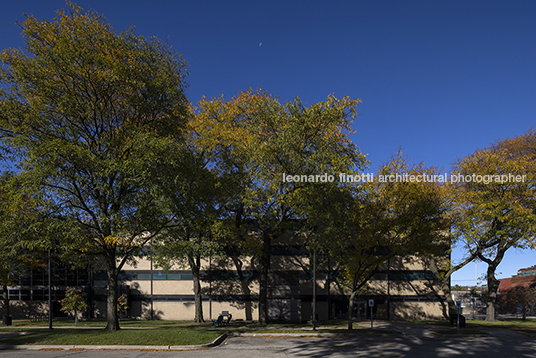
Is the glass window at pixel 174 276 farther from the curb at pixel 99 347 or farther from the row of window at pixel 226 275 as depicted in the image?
the curb at pixel 99 347

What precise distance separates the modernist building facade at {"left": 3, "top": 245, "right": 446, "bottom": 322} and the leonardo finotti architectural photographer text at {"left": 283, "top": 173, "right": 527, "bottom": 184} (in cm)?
892

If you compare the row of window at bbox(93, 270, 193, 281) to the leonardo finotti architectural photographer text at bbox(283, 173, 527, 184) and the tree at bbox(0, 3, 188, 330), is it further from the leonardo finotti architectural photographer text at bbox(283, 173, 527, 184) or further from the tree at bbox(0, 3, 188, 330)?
the leonardo finotti architectural photographer text at bbox(283, 173, 527, 184)

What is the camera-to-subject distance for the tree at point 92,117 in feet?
60.0

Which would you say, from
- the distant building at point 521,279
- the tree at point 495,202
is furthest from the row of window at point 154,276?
the distant building at point 521,279

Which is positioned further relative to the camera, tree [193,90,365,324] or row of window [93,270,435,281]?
row of window [93,270,435,281]

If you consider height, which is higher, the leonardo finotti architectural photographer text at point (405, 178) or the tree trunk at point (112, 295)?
the leonardo finotti architectural photographer text at point (405, 178)

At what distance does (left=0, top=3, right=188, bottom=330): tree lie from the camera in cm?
1828

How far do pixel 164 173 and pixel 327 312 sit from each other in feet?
83.7

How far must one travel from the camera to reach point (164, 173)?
752 inches

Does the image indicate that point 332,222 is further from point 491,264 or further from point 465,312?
point 465,312

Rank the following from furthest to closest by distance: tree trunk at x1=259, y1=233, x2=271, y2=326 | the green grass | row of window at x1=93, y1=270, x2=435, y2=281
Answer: row of window at x1=93, y1=270, x2=435, y2=281 → tree trunk at x1=259, y1=233, x2=271, y2=326 → the green grass

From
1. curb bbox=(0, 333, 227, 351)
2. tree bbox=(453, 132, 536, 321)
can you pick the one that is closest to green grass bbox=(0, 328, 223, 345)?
curb bbox=(0, 333, 227, 351)

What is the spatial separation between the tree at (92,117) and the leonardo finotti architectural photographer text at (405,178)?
842 centimetres

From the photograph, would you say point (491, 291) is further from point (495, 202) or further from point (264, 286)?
point (264, 286)
